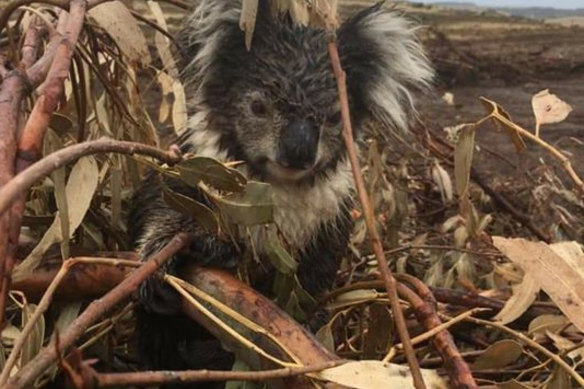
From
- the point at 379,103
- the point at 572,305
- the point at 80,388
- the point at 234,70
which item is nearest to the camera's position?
the point at 80,388

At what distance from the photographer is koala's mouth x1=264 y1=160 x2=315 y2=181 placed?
71.2 inches

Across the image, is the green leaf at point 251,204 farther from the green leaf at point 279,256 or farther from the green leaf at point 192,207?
the green leaf at point 279,256

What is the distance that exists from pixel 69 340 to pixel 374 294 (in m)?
0.80

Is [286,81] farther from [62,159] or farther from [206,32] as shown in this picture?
[62,159]

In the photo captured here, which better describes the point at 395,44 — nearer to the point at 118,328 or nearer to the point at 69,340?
the point at 118,328

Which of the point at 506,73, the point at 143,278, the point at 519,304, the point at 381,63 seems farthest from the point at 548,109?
the point at 506,73

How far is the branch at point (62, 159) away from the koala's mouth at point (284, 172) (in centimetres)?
52

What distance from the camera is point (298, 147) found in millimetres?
1747

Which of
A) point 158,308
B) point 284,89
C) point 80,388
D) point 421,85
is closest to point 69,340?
point 80,388

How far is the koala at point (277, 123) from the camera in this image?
1834 millimetres

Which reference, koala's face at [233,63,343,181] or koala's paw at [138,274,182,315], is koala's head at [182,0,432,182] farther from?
koala's paw at [138,274,182,315]

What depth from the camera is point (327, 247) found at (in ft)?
6.75

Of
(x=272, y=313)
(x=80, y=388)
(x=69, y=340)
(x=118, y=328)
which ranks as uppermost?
(x=80, y=388)

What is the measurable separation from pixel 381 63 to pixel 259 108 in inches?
14.2
